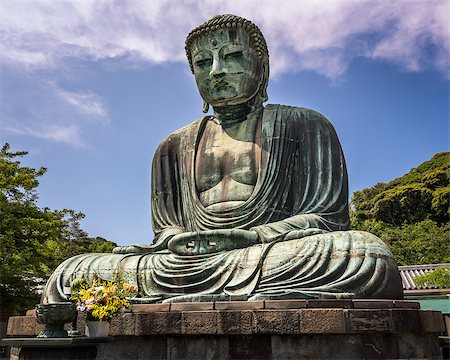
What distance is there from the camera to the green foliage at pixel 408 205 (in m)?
26.5

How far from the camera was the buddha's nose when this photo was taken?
27.9ft

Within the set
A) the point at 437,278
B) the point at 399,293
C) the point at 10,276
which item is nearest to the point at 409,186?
the point at 437,278

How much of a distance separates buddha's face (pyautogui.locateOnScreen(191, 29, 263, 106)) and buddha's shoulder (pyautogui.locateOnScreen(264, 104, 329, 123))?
0.56 meters

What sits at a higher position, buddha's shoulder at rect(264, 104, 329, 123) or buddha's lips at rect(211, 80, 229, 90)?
buddha's lips at rect(211, 80, 229, 90)

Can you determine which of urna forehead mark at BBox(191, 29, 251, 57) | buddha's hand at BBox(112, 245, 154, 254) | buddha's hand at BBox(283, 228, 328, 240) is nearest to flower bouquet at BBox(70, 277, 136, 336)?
buddha's hand at BBox(112, 245, 154, 254)

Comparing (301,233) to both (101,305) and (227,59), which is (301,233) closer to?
(101,305)

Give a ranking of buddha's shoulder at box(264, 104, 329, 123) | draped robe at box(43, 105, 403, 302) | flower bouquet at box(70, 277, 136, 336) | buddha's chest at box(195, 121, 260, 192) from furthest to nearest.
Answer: buddha's shoulder at box(264, 104, 329, 123), buddha's chest at box(195, 121, 260, 192), draped robe at box(43, 105, 403, 302), flower bouquet at box(70, 277, 136, 336)

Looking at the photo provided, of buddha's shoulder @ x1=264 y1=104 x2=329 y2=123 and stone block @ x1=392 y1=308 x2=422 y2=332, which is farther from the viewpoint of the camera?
buddha's shoulder @ x1=264 y1=104 x2=329 y2=123

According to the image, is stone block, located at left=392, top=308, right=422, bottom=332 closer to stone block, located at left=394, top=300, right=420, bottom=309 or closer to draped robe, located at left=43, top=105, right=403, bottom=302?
stone block, located at left=394, top=300, right=420, bottom=309

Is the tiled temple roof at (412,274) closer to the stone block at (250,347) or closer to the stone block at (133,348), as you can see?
the stone block at (250,347)

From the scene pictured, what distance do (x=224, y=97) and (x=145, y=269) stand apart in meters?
3.45

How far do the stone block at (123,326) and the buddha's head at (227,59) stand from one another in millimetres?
4596

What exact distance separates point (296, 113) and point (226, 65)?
147 centimetres

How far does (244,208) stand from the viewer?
25.0ft
